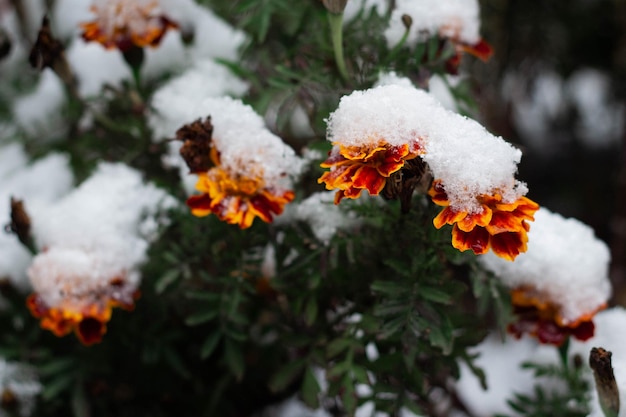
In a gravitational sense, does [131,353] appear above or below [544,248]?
below

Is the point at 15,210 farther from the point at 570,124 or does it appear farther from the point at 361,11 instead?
the point at 570,124

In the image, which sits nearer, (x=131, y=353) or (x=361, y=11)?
(x=361, y=11)

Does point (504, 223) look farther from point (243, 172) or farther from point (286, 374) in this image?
point (286, 374)

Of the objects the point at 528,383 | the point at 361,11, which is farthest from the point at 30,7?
the point at 528,383

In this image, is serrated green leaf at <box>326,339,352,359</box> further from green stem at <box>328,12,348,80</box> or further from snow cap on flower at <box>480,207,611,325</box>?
green stem at <box>328,12,348,80</box>

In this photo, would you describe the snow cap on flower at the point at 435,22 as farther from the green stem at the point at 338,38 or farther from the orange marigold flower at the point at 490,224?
the orange marigold flower at the point at 490,224

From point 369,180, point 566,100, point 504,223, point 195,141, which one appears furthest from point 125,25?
point 566,100

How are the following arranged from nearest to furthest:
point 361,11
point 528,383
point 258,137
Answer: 1. point 258,137
2. point 361,11
3. point 528,383
